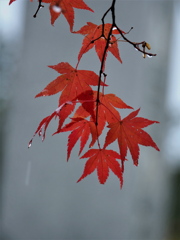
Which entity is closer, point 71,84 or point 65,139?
point 71,84

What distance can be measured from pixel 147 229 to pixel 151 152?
0.76m

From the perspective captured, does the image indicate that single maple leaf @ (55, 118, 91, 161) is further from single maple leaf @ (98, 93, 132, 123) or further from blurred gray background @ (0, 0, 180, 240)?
blurred gray background @ (0, 0, 180, 240)

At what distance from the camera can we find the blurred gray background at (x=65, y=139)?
9.97 feet

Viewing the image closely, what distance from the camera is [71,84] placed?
0.56 meters

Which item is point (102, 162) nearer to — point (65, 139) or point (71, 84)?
point (71, 84)

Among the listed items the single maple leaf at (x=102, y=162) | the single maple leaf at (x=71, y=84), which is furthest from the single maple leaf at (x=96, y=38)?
the single maple leaf at (x=102, y=162)

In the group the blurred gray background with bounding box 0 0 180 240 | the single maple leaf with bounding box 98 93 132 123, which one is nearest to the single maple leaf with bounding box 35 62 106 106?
the single maple leaf with bounding box 98 93 132 123

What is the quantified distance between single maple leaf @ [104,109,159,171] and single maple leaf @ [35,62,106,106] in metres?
0.07

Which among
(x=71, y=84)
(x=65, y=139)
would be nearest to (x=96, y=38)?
(x=71, y=84)

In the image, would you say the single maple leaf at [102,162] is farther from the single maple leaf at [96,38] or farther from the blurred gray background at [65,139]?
the blurred gray background at [65,139]

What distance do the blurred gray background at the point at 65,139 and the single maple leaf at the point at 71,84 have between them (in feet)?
8.00

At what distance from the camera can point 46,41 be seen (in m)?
3.21

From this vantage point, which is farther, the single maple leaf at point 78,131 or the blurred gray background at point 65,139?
the blurred gray background at point 65,139

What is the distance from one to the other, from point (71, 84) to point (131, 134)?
12 centimetres
